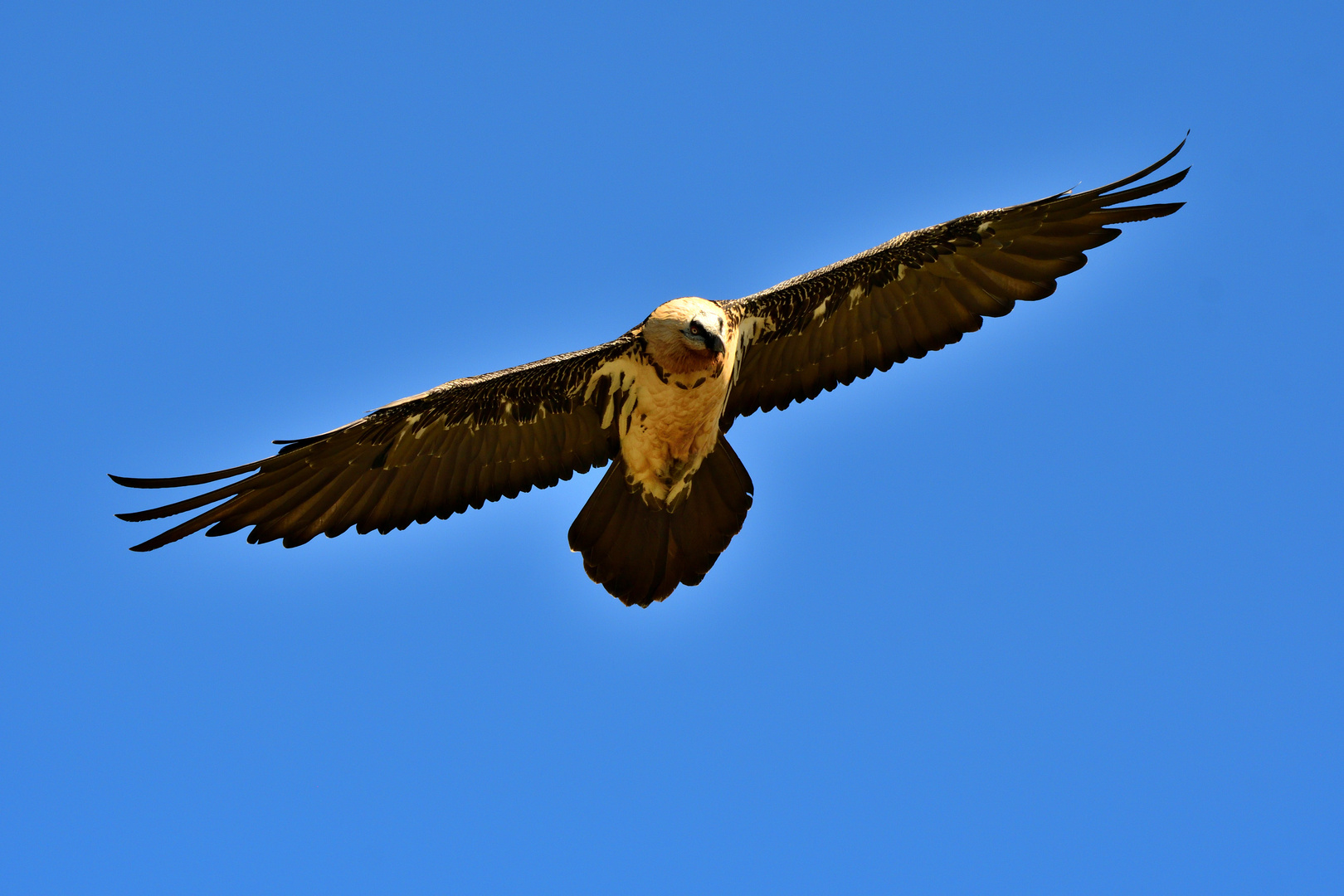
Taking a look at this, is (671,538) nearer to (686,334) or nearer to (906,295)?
(686,334)

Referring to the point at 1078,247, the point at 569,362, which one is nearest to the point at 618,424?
the point at 569,362

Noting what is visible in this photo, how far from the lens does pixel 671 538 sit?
902cm

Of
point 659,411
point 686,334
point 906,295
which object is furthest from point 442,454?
point 906,295

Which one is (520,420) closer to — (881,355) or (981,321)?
(881,355)

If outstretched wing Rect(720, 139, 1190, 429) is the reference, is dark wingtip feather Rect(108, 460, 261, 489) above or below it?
below

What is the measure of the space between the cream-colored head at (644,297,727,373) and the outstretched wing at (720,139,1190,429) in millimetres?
737

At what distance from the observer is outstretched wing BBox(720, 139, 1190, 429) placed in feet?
28.2

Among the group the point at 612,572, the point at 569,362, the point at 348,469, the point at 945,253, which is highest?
the point at 945,253

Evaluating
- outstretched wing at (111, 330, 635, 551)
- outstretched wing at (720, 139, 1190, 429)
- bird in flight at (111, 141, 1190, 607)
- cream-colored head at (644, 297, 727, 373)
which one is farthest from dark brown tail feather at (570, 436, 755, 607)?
cream-colored head at (644, 297, 727, 373)

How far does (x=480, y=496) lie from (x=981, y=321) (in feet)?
14.1

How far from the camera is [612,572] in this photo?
9.04 metres

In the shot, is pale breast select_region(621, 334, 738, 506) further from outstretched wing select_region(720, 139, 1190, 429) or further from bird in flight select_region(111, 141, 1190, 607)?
outstretched wing select_region(720, 139, 1190, 429)

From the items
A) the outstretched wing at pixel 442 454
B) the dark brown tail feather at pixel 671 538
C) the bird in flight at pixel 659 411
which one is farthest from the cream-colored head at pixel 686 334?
the dark brown tail feather at pixel 671 538

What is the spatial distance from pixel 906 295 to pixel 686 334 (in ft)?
6.88
